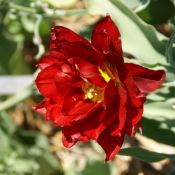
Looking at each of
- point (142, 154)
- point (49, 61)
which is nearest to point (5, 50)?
point (142, 154)

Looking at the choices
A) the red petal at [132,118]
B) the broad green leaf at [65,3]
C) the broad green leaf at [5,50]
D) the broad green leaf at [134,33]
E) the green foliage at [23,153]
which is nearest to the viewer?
the red petal at [132,118]

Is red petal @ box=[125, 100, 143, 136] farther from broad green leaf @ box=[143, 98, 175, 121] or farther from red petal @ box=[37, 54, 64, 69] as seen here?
broad green leaf @ box=[143, 98, 175, 121]

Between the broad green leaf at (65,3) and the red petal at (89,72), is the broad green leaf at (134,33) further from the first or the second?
the broad green leaf at (65,3)

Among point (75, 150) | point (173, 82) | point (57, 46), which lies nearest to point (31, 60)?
point (75, 150)

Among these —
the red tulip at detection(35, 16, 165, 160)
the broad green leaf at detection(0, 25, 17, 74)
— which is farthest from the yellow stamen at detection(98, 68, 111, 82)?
the broad green leaf at detection(0, 25, 17, 74)

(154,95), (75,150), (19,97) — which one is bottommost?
(75,150)

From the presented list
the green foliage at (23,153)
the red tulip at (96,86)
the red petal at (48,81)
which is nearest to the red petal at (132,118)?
the red tulip at (96,86)

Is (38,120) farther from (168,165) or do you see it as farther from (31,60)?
(168,165)

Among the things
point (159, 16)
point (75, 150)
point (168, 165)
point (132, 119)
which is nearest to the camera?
point (132, 119)

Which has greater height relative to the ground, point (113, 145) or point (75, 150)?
point (113, 145)
